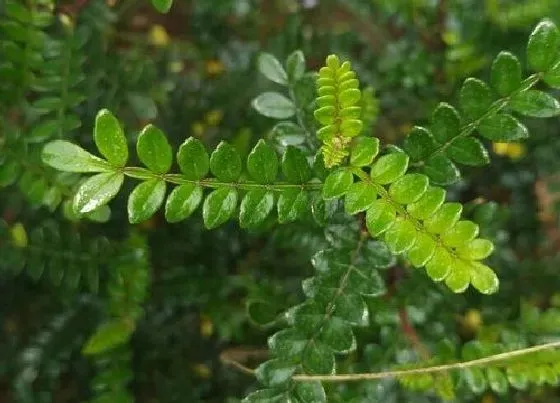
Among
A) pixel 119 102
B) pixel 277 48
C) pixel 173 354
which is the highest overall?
pixel 277 48

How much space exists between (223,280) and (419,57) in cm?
47

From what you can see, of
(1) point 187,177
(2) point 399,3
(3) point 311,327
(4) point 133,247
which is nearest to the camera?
(1) point 187,177

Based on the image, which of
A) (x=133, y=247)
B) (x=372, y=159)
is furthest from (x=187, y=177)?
(x=133, y=247)

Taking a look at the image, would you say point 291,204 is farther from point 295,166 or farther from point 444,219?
point 444,219

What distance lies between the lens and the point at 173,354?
132cm

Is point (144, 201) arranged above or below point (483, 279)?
above

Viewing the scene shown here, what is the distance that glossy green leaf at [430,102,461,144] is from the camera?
0.81 metres

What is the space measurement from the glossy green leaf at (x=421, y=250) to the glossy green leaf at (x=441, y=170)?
101mm

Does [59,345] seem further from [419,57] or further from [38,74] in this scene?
[419,57]

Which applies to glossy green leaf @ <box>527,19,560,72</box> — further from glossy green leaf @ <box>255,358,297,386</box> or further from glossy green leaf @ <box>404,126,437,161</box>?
glossy green leaf @ <box>255,358,297,386</box>

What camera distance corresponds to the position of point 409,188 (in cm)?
75

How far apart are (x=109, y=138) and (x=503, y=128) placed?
382 millimetres

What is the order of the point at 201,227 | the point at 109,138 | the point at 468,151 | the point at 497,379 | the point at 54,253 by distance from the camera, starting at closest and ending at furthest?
the point at 109,138
the point at 468,151
the point at 497,379
the point at 54,253
the point at 201,227

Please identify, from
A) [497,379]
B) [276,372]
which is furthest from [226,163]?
[497,379]
